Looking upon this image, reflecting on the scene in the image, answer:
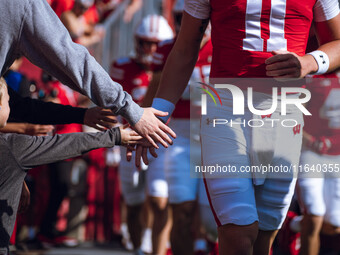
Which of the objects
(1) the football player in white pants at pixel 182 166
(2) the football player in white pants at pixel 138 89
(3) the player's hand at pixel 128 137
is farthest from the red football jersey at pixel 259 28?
(2) the football player in white pants at pixel 138 89

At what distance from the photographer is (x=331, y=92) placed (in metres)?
5.80

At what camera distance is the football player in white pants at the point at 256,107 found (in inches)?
137

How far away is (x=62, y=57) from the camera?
325cm

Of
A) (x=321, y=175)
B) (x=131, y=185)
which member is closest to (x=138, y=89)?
(x=131, y=185)

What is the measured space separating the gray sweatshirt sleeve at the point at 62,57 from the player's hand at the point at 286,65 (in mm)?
722

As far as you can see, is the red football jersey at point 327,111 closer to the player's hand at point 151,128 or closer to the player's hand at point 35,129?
the player's hand at point 151,128

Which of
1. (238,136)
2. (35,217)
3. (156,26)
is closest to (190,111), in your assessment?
A: (156,26)

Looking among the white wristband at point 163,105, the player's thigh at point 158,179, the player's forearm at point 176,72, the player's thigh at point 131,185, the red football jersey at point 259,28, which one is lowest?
the player's thigh at point 131,185

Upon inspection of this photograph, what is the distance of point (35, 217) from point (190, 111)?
305cm

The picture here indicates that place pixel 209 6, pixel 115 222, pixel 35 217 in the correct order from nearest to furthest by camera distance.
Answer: pixel 209 6 → pixel 35 217 → pixel 115 222

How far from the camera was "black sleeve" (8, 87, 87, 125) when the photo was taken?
12.6 ft

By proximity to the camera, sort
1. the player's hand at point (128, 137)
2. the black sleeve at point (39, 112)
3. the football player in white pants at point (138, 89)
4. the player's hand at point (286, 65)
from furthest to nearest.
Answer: the football player in white pants at point (138, 89)
the black sleeve at point (39, 112)
the player's hand at point (128, 137)
the player's hand at point (286, 65)

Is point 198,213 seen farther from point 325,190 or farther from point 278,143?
point 278,143

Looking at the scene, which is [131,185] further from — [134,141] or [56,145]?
[56,145]
